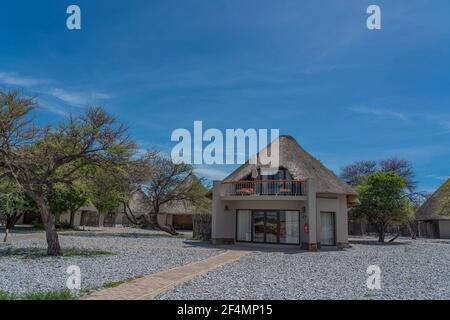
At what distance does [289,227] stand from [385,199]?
383 inches

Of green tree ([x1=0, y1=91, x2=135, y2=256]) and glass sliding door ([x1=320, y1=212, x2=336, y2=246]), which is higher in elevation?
green tree ([x1=0, y1=91, x2=135, y2=256])

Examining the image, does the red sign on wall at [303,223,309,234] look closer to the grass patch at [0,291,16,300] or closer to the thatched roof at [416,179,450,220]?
the grass patch at [0,291,16,300]

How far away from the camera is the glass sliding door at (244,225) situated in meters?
19.5

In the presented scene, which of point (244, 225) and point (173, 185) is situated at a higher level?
point (173, 185)

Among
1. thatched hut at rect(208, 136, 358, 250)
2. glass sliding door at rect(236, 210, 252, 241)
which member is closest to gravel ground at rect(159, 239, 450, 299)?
thatched hut at rect(208, 136, 358, 250)

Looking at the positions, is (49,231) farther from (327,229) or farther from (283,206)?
(327,229)

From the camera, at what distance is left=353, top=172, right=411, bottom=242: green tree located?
24328 mm

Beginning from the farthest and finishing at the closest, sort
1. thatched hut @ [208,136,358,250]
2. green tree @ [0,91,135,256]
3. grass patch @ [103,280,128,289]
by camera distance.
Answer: thatched hut @ [208,136,358,250], green tree @ [0,91,135,256], grass patch @ [103,280,128,289]

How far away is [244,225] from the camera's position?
19781mm

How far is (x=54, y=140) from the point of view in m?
12.6

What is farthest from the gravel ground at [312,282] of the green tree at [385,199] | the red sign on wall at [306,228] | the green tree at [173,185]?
the green tree at [173,185]

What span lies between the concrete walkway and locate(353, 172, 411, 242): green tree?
17.1 metres

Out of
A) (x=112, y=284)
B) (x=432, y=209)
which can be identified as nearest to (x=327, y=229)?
(x=112, y=284)
